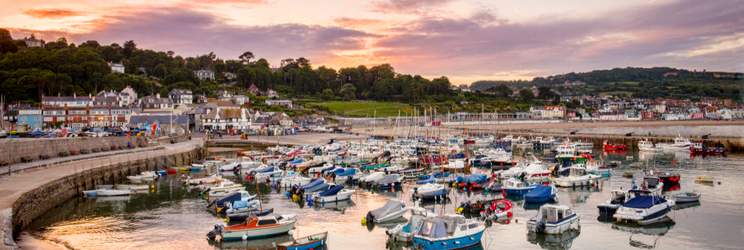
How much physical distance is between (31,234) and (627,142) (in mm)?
71021

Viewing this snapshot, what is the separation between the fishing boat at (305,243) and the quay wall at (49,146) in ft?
87.3

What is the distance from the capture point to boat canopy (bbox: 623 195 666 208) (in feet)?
75.5

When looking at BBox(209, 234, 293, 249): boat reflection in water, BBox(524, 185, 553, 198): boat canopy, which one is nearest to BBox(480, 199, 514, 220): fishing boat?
BBox(524, 185, 553, 198): boat canopy

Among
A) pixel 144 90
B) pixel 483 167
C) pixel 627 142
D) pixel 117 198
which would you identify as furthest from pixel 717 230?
pixel 144 90

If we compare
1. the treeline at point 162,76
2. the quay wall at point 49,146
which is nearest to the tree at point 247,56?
the treeline at point 162,76

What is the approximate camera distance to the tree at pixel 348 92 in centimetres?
14488

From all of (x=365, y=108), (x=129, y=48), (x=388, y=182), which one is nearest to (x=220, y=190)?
(x=388, y=182)

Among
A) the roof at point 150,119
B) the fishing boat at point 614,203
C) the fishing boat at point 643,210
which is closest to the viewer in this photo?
the fishing boat at point 643,210

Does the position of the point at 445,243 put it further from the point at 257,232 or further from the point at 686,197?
the point at 686,197

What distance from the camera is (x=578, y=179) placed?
33656 mm

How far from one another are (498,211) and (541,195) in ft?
18.2

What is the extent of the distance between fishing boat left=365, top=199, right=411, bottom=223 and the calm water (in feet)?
1.54

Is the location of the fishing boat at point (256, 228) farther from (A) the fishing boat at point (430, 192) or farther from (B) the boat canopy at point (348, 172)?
(B) the boat canopy at point (348, 172)

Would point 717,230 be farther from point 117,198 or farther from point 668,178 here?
point 117,198
